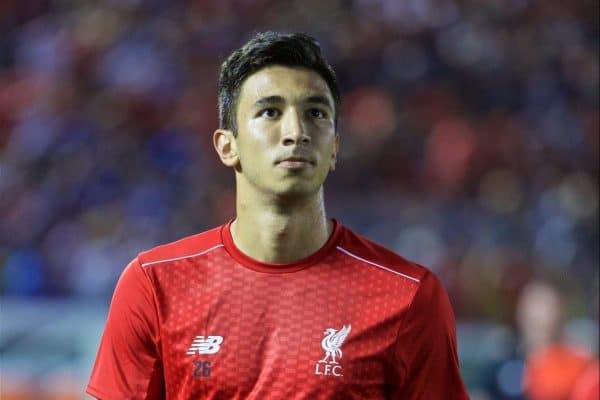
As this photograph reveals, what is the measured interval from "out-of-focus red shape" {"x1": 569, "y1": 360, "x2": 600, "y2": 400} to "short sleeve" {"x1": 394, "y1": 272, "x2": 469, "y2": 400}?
2828 mm

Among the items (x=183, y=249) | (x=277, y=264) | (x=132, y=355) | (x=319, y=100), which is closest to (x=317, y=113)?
(x=319, y=100)

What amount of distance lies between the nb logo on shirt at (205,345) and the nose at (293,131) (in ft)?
1.65

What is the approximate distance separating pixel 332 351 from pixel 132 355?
1.63 ft

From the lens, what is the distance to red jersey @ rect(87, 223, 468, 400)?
8.30 ft

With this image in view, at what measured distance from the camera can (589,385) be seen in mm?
5625

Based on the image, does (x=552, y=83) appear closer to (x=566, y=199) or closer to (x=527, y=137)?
(x=527, y=137)

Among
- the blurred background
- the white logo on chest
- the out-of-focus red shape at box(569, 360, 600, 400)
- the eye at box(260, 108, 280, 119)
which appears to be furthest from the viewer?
the blurred background

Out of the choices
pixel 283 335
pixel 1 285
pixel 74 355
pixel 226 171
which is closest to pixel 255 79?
pixel 283 335

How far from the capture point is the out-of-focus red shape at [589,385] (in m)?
5.38

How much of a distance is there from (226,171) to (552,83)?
2.77 meters

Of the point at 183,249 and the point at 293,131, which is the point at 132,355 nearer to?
the point at 183,249

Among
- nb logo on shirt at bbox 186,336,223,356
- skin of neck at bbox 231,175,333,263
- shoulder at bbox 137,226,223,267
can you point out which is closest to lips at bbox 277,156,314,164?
skin of neck at bbox 231,175,333,263

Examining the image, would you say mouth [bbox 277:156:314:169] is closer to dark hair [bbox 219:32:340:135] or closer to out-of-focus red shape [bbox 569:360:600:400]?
dark hair [bbox 219:32:340:135]

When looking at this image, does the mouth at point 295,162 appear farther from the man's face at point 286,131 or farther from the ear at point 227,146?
the ear at point 227,146
